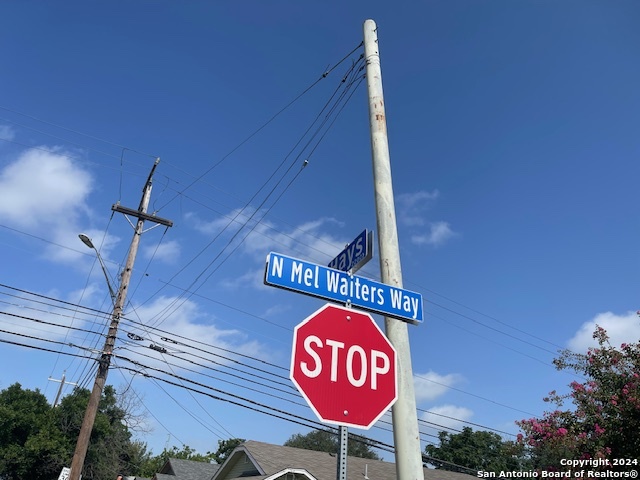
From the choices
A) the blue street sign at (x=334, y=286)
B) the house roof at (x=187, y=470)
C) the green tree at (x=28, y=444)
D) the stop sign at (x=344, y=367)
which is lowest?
the stop sign at (x=344, y=367)

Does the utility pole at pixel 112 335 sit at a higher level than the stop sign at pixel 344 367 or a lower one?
higher

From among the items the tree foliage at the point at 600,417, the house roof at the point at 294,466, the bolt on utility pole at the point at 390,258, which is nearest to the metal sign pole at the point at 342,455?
the bolt on utility pole at the point at 390,258

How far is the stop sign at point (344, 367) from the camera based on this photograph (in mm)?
3100

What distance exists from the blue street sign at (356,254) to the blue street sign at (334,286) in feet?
0.47

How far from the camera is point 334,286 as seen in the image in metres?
3.86

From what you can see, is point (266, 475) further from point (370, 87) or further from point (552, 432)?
point (370, 87)

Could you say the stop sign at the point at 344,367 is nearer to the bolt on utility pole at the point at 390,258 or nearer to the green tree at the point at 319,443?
the bolt on utility pole at the point at 390,258

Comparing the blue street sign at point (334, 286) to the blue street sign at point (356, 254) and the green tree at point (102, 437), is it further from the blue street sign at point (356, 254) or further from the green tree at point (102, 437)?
the green tree at point (102, 437)

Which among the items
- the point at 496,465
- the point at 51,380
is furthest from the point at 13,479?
the point at 496,465

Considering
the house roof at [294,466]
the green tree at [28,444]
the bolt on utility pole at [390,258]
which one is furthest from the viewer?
the green tree at [28,444]

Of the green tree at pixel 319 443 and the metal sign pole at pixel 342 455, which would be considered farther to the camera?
the green tree at pixel 319 443

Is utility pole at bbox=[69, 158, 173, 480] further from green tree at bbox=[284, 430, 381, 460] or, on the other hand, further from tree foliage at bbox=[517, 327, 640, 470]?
green tree at bbox=[284, 430, 381, 460]

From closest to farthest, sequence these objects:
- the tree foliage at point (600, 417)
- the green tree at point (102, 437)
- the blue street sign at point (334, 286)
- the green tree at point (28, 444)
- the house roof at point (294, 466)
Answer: the blue street sign at point (334, 286), the tree foliage at point (600, 417), the house roof at point (294, 466), the green tree at point (28, 444), the green tree at point (102, 437)

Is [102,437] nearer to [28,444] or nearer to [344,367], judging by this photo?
[28,444]
